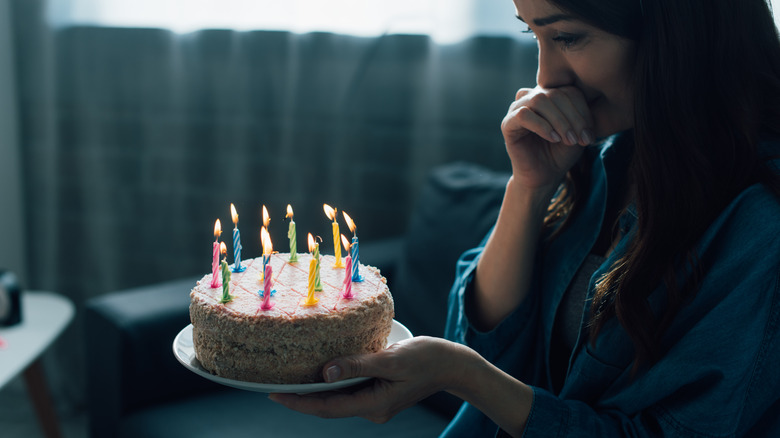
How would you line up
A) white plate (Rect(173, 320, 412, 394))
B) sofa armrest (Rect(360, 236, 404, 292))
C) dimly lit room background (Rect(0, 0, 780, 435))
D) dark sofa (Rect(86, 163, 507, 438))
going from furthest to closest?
dimly lit room background (Rect(0, 0, 780, 435))
sofa armrest (Rect(360, 236, 404, 292))
dark sofa (Rect(86, 163, 507, 438))
white plate (Rect(173, 320, 412, 394))

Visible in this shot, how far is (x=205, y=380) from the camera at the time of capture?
1.84 meters

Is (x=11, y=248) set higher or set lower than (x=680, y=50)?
lower

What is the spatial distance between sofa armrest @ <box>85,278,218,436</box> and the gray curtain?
596 millimetres

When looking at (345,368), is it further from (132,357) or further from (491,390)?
(132,357)

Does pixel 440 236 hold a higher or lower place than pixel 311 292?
lower

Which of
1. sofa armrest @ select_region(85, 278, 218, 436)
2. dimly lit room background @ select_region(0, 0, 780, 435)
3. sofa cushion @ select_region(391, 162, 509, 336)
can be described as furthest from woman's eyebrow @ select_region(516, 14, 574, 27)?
sofa armrest @ select_region(85, 278, 218, 436)

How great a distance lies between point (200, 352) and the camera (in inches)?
35.8

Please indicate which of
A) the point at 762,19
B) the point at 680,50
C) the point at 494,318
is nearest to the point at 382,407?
the point at 494,318

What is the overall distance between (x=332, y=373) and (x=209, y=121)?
1.78 meters

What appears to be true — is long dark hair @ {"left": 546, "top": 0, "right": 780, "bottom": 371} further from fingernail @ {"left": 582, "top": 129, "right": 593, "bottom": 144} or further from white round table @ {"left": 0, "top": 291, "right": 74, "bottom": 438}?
white round table @ {"left": 0, "top": 291, "right": 74, "bottom": 438}

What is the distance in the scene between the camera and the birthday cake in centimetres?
85

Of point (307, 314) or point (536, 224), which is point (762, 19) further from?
point (307, 314)

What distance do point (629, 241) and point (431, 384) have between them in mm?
361

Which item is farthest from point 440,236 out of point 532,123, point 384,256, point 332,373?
point 332,373
